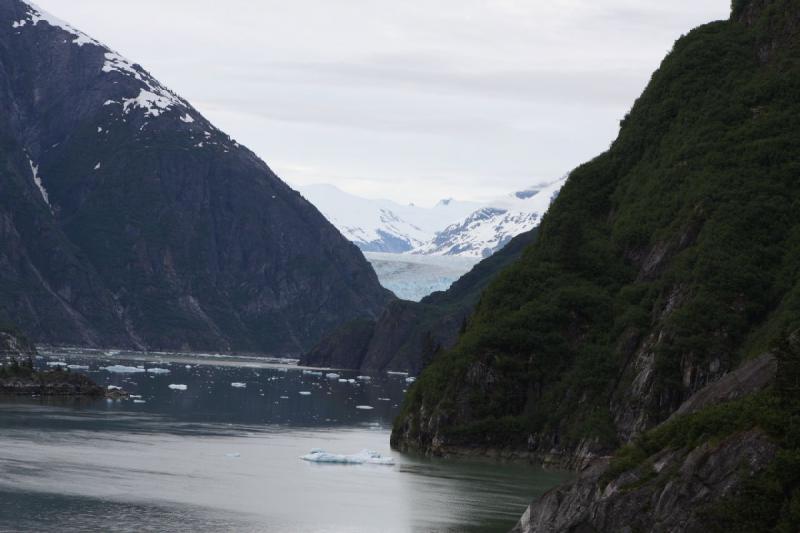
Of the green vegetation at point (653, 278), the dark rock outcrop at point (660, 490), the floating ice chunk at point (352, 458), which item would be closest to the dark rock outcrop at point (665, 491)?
the dark rock outcrop at point (660, 490)

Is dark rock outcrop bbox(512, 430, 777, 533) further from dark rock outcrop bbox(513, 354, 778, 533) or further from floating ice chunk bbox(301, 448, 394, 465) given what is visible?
floating ice chunk bbox(301, 448, 394, 465)

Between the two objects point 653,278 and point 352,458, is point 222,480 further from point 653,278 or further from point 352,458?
point 653,278

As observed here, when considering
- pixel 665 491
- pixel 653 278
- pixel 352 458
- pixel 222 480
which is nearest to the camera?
pixel 665 491

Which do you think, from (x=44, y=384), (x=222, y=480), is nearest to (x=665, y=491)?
(x=222, y=480)

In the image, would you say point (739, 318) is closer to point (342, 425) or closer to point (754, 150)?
point (754, 150)

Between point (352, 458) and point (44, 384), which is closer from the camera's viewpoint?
point (352, 458)

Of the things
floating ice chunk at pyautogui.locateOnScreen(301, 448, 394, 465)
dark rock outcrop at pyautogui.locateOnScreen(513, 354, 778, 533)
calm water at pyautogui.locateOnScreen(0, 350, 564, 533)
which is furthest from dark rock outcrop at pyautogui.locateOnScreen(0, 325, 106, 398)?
dark rock outcrop at pyautogui.locateOnScreen(513, 354, 778, 533)
